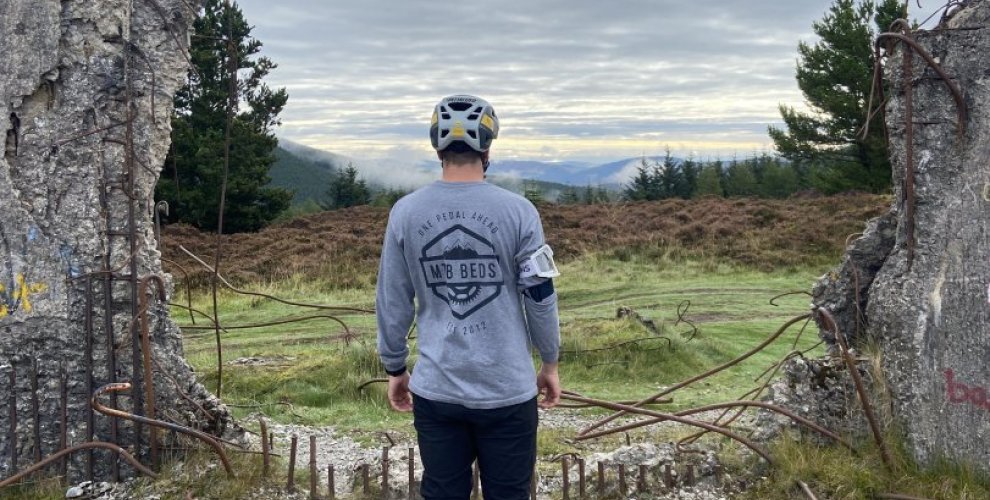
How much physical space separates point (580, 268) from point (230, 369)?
37.3ft

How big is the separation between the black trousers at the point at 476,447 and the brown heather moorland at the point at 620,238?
14177mm

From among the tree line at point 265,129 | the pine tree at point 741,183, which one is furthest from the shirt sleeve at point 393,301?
the pine tree at point 741,183

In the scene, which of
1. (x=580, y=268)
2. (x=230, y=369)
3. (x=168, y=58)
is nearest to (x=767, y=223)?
(x=580, y=268)

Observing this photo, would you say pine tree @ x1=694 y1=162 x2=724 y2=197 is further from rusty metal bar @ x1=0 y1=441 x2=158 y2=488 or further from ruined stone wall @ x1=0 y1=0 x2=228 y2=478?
rusty metal bar @ x1=0 y1=441 x2=158 y2=488

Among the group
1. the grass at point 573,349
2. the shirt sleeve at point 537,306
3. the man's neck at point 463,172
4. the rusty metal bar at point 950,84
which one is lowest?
the grass at point 573,349

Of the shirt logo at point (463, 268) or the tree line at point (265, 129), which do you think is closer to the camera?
the shirt logo at point (463, 268)

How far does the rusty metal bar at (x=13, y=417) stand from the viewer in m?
4.72

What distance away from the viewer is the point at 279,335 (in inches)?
455

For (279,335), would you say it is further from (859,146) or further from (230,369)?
(859,146)

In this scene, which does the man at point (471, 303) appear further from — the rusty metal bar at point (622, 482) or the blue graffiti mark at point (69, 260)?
the blue graffiti mark at point (69, 260)

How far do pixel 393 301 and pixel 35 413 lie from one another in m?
2.64

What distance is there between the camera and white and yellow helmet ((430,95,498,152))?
322 centimetres

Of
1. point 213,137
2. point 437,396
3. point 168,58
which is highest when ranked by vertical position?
point 213,137

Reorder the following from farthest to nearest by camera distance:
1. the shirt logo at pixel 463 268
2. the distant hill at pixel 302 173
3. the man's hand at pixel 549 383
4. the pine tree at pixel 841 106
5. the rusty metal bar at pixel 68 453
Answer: the distant hill at pixel 302 173, the pine tree at pixel 841 106, the rusty metal bar at pixel 68 453, the man's hand at pixel 549 383, the shirt logo at pixel 463 268
